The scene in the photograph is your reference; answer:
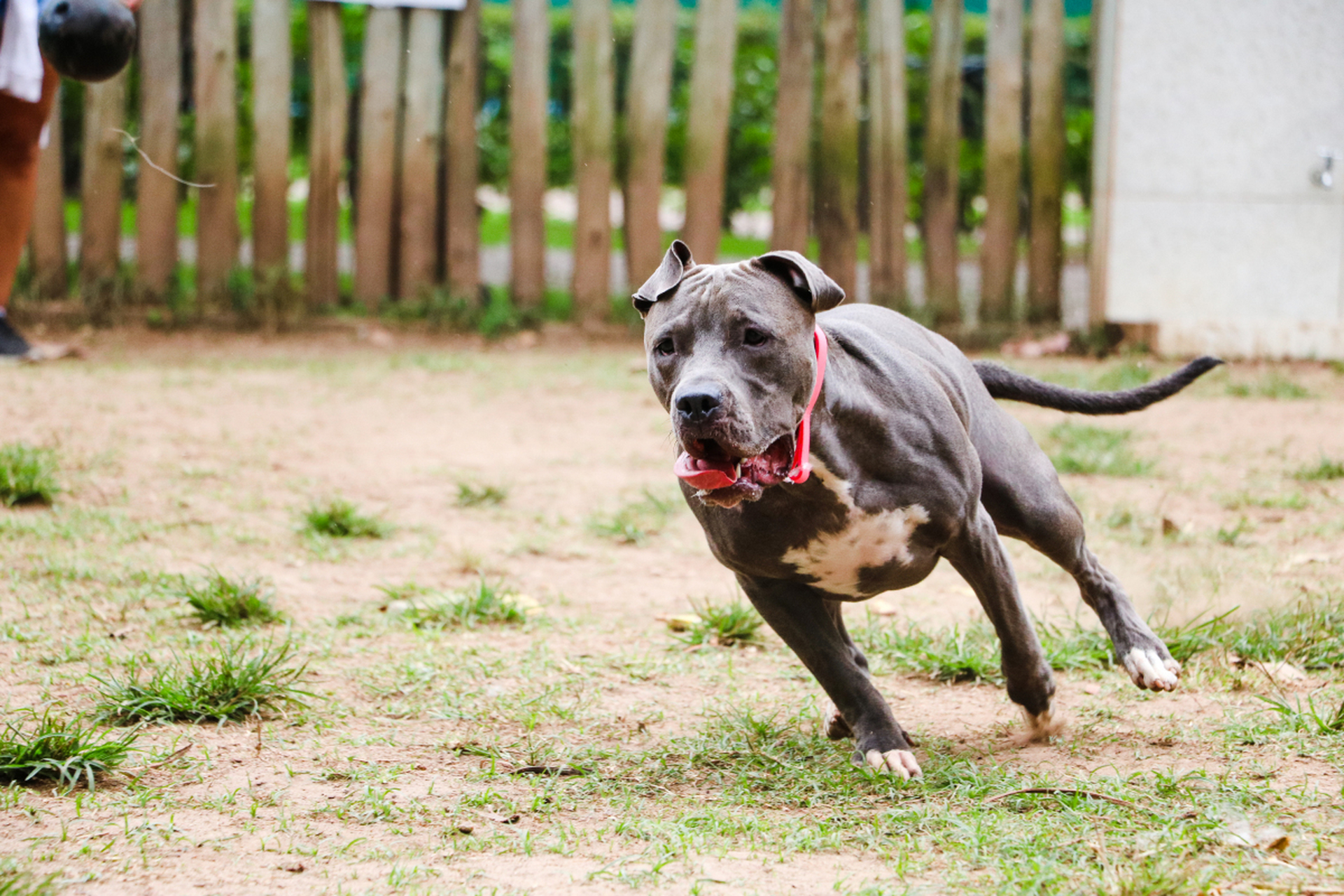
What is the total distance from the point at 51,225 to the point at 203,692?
19.0 ft

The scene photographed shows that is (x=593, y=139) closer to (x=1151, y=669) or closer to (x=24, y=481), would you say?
(x=24, y=481)

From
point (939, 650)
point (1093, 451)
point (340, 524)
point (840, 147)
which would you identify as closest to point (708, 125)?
point (840, 147)

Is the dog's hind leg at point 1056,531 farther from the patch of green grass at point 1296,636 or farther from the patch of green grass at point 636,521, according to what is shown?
the patch of green grass at point 636,521

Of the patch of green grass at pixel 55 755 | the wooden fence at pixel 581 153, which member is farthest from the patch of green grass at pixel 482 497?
the wooden fence at pixel 581 153

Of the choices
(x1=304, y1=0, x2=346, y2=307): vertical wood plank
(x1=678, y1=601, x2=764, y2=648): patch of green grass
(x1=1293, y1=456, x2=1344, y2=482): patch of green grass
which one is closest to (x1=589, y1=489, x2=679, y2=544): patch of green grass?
(x1=678, y1=601, x2=764, y2=648): patch of green grass

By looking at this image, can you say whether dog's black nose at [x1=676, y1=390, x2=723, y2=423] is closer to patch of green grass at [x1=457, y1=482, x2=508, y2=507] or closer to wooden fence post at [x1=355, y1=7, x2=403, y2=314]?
patch of green grass at [x1=457, y1=482, x2=508, y2=507]

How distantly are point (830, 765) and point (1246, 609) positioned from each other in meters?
1.72

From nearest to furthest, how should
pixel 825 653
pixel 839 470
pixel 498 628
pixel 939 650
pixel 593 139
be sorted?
pixel 839 470 < pixel 825 653 < pixel 939 650 < pixel 498 628 < pixel 593 139

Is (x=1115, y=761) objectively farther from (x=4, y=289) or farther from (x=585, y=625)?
(x=4, y=289)

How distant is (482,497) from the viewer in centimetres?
584

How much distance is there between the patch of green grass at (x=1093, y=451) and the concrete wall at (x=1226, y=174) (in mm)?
1927

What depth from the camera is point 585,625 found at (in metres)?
4.53

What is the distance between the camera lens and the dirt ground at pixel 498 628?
2.71m

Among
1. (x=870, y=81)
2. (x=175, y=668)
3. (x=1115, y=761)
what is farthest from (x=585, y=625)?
(x=870, y=81)
